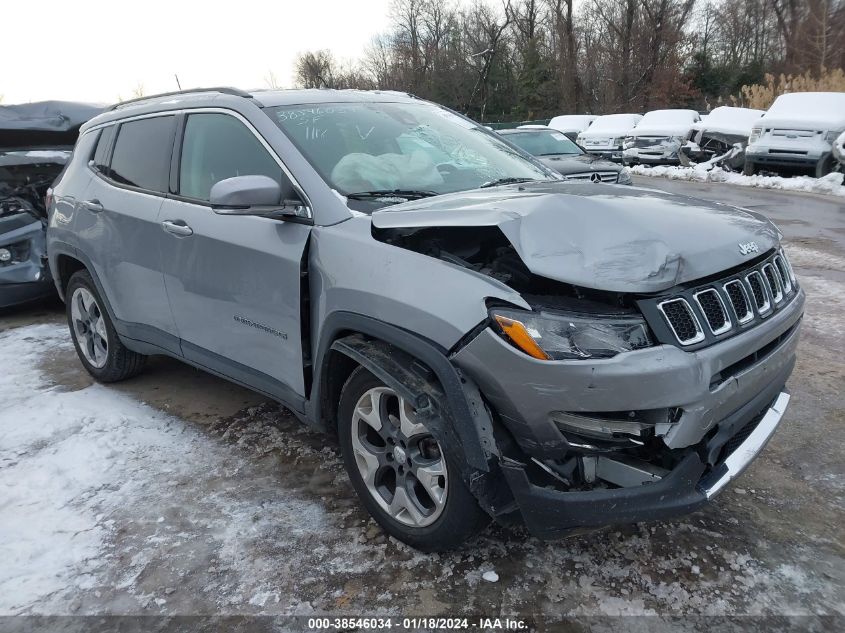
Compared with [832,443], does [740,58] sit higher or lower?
higher

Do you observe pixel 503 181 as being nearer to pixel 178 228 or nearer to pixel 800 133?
pixel 178 228

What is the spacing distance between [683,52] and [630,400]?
3924 cm

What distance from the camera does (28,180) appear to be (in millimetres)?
7000

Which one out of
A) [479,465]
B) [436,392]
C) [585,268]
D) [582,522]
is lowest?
[582,522]

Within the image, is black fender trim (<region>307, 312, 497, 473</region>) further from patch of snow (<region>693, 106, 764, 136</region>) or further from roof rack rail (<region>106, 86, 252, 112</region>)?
patch of snow (<region>693, 106, 764, 136</region>)

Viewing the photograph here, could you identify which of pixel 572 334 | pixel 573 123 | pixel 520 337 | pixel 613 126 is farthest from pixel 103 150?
pixel 573 123

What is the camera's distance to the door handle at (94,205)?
4060 millimetres

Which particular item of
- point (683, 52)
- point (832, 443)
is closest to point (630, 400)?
point (832, 443)

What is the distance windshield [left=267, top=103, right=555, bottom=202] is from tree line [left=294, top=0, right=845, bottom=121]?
83.0ft

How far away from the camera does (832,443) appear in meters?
3.34

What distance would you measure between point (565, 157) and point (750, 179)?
7063mm

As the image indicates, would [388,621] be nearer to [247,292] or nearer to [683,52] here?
[247,292]

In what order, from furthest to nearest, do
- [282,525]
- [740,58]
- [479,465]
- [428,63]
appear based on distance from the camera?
1. [428,63]
2. [740,58]
3. [282,525]
4. [479,465]

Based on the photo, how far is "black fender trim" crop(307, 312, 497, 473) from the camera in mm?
2139
